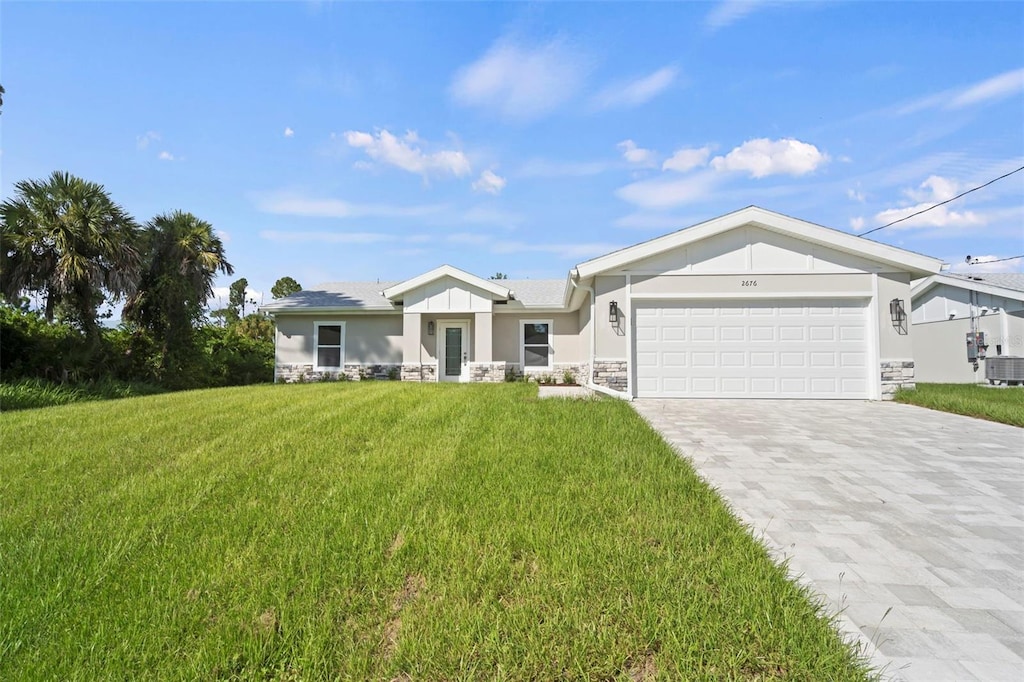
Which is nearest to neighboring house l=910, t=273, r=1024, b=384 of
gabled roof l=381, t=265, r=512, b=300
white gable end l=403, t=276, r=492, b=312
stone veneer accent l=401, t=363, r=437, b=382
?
gabled roof l=381, t=265, r=512, b=300

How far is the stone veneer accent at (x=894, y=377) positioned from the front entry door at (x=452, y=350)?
1089cm

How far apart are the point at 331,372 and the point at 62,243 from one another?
7187mm

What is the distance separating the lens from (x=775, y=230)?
32.2 feet

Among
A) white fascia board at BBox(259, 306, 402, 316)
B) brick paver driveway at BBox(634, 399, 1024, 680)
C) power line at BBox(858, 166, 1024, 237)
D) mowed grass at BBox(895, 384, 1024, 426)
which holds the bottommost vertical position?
brick paver driveway at BBox(634, 399, 1024, 680)

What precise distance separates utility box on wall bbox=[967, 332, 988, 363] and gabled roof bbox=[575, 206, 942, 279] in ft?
21.0

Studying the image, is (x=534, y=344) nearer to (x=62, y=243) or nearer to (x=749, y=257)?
(x=749, y=257)

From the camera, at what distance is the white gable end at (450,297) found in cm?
1370

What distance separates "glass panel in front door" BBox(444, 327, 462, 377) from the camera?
1464cm

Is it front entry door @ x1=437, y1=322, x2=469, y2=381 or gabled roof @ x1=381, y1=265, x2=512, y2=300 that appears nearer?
gabled roof @ x1=381, y1=265, x2=512, y2=300

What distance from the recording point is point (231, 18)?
262 inches

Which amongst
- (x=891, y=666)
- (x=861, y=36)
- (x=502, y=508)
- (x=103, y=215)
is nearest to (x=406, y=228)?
(x=103, y=215)

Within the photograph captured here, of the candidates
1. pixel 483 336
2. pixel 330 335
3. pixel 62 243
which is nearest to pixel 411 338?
pixel 483 336

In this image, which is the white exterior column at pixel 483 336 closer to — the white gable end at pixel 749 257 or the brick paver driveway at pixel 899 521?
the white gable end at pixel 749 257

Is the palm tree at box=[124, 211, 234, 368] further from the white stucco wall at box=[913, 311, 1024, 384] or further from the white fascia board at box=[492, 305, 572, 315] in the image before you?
the white stucco wall at box=[913, 311, 1024, 384]
